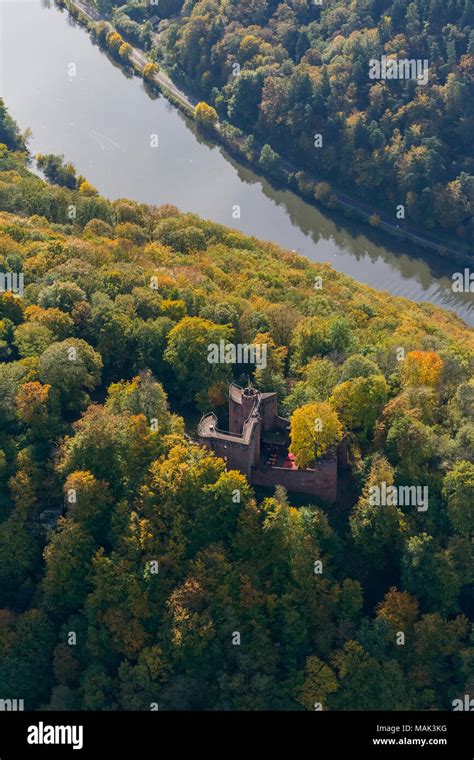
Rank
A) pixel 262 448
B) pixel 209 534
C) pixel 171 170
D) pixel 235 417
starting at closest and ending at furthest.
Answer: pixel 209 534 < pixel 235 417 < pixel 262 448 < pixel 171 170

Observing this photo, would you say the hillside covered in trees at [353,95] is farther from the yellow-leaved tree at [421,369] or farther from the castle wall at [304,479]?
the castle wall at [304,479]

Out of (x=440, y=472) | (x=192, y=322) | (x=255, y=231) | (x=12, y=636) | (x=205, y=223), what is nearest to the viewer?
(x=12, y=636)

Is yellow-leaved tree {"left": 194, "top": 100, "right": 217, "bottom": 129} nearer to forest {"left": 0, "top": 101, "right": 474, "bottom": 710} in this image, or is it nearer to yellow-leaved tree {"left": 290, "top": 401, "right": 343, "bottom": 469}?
forest {"left": 0, "top": 101, "right": 474, "bottom": 710}

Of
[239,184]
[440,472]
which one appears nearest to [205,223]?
[239,184]

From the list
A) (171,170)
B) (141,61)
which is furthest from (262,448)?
(141,61)

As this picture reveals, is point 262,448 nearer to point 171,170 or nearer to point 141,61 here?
point 171,170

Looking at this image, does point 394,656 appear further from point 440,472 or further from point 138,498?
point 138,498

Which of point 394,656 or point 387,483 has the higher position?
point 387,483
